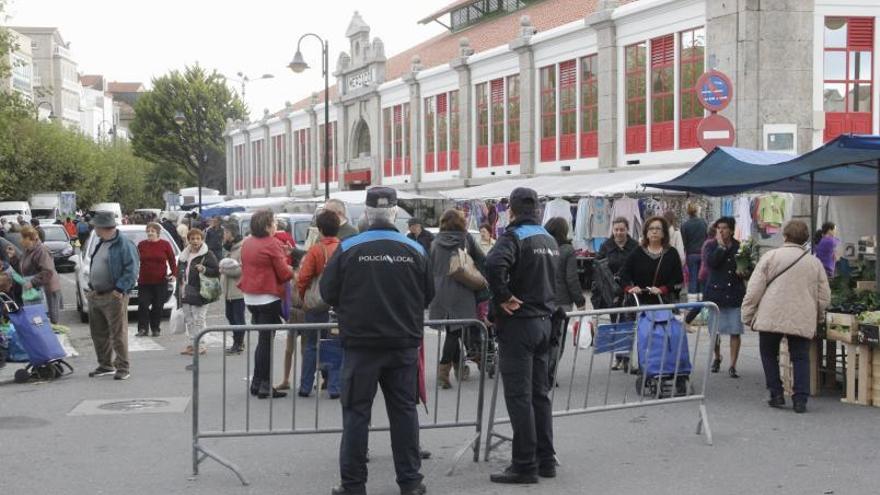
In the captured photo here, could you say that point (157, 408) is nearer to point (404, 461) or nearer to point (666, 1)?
point (404, 461)

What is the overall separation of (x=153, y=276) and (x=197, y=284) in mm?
2493

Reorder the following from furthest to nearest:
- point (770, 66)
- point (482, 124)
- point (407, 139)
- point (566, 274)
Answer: point (407, 139)
point (482, 124)
point (770, 66)
point (566, 274)

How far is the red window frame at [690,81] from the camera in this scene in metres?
26.9

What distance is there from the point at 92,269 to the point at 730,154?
7.19m

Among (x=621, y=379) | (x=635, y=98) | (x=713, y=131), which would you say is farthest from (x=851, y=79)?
(x=621, y=379)

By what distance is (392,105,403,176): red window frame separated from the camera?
4669cm

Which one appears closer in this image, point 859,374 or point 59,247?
point 859,374

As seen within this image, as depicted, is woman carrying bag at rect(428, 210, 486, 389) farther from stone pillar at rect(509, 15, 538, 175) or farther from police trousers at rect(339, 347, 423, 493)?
stone pillar at rect(509, 15, 538, 175)

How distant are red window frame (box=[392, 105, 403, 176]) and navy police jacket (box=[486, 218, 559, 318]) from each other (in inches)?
1558

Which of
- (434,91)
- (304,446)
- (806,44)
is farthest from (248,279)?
(434,91)

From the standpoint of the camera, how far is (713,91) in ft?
55.0

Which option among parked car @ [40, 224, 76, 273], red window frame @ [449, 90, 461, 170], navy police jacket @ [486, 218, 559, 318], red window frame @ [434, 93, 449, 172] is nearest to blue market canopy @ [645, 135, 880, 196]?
navy police jacket @ [486, 218, 559, 318]

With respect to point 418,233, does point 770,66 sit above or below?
above

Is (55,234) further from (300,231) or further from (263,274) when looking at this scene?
(263,274)
